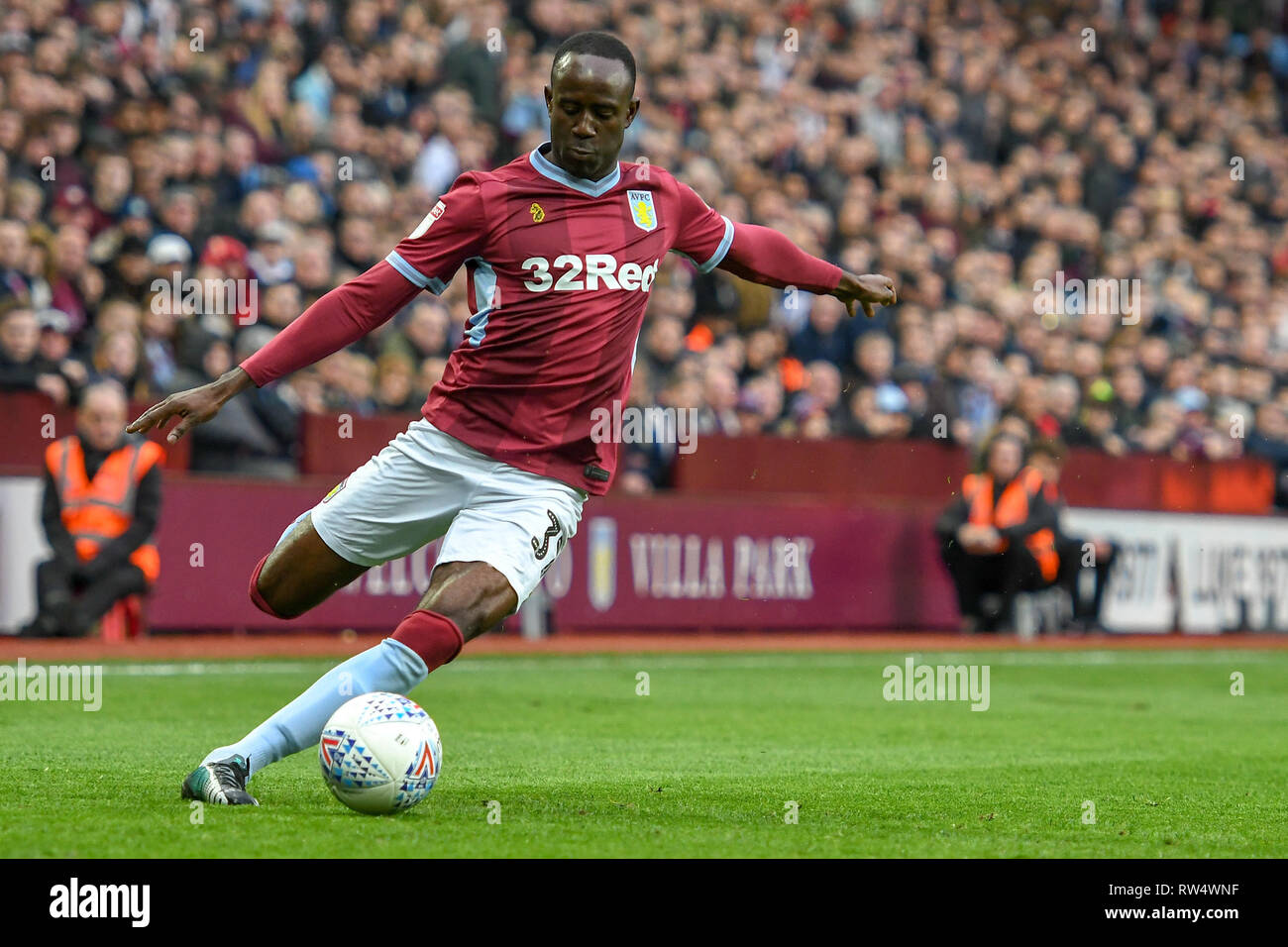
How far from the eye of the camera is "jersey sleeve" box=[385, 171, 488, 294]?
5.99m

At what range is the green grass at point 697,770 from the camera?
531 cm

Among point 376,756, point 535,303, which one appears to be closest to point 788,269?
point 535,303

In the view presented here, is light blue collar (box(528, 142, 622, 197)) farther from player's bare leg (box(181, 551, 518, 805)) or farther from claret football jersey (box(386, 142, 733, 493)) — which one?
player's bare leg (box(181, 551, 518, 805))

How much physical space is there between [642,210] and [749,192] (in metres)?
11.9

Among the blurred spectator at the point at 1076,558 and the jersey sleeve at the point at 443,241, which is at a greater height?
the jersey sleeve at the point at 443,241

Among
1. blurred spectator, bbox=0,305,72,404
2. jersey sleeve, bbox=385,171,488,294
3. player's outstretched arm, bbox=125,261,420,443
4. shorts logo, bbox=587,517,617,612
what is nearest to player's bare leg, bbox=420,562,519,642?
player's outstretched arm, bbox=125,261,420,443

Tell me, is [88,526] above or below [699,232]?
below

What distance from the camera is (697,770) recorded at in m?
7.28

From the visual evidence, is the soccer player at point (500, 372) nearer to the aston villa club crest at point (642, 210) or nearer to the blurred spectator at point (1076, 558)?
the aston villa club crest at point (642, 210)

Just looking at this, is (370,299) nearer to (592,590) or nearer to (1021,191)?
(592,590)

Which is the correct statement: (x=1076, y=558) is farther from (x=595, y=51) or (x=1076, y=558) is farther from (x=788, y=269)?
(x=595, y=51)

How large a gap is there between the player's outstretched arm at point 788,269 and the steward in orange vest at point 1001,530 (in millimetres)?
9164

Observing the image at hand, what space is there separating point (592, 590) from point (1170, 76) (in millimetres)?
13763

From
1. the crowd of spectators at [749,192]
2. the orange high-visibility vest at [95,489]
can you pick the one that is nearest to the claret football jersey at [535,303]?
the orange high-visibility vest at [95,489]
